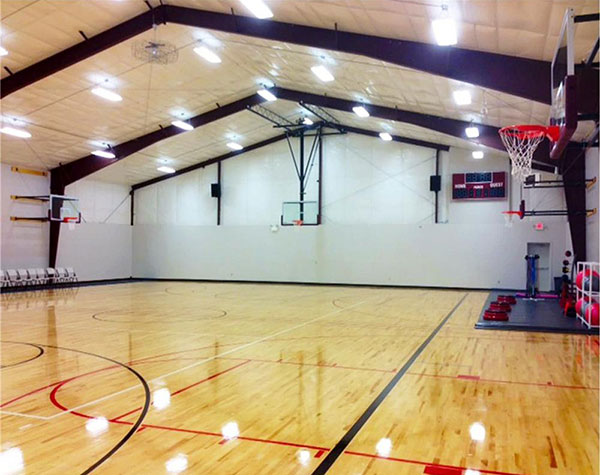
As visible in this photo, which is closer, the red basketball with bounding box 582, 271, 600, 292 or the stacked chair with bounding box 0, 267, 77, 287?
the red basketball with bounding box 582, 271, 600, 292

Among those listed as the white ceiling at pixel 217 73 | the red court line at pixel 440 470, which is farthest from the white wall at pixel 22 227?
the red court line at pixel 440 470

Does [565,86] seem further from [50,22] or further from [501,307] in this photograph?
[50,22]

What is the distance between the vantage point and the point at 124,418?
4656 millimetres

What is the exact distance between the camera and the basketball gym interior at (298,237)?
4453 mm

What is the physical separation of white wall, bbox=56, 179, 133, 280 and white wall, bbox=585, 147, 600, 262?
62.6 feet

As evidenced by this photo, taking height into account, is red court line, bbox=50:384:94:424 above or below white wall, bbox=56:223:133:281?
below

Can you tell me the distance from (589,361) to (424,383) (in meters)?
3.06

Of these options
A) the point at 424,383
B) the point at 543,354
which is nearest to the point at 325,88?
the point at 543,354

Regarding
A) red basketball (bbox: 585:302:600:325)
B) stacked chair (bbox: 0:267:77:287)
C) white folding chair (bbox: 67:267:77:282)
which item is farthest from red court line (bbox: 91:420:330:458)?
white folding chair (bbox: 67:267:77:282)

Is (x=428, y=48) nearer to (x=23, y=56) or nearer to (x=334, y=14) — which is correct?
(x=334, y=14)

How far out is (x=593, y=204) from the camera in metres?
13.8

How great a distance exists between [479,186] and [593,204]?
6.14m

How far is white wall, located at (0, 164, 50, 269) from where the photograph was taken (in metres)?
19.0

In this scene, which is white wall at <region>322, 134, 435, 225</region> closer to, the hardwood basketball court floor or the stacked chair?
the hardwood basketball court floor
